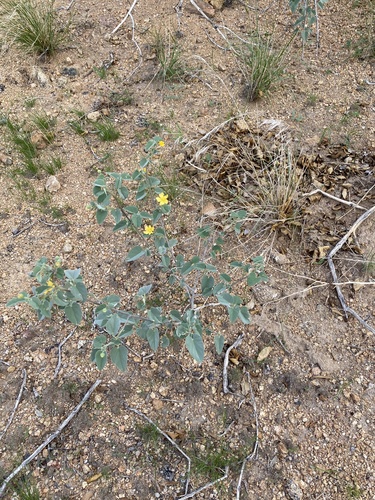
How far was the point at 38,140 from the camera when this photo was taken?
2.76 metres

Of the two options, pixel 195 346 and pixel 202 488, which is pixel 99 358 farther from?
pixel 202 488

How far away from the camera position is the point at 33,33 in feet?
10.2

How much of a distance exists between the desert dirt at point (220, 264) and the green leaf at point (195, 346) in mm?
537

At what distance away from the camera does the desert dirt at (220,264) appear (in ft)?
5.75

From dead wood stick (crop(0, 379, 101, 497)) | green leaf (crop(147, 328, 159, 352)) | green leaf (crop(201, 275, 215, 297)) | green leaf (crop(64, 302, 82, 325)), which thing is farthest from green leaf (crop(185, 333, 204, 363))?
dead wood stick (crop(0, 379, 101, 497))

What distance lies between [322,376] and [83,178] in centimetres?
173

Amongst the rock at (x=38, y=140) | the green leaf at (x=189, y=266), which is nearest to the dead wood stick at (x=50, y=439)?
the green leaf at (x=189, y=266)

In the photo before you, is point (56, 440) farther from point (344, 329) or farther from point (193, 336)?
point (344, 329)

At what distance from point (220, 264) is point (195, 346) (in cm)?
86

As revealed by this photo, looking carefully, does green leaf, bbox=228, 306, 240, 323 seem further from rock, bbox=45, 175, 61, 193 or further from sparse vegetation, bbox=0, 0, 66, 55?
sparse vegetation, bbox=0, 0, 66, 55

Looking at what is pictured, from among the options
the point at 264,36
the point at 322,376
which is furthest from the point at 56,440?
the point at 264,36

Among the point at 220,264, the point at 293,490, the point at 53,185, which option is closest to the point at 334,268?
the point at 220,264

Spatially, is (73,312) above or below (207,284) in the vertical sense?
above

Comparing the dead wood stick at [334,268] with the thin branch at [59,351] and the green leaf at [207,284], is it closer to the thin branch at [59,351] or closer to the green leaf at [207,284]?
the green leaf at [207,284]
